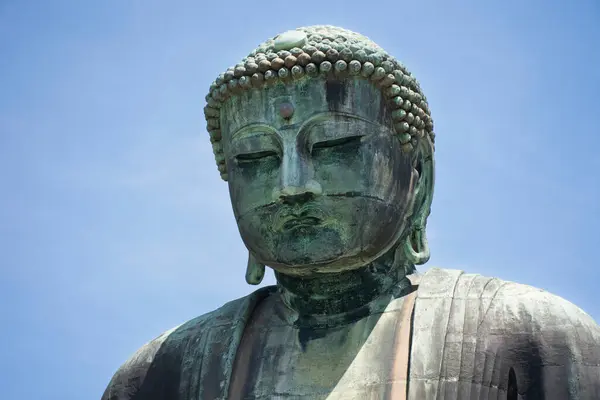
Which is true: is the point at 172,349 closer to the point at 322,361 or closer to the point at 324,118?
the point at 322,361

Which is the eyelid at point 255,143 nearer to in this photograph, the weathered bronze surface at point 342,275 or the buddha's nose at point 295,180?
the weathered bronze surface at point 342,275

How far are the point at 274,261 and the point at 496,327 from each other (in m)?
1.93

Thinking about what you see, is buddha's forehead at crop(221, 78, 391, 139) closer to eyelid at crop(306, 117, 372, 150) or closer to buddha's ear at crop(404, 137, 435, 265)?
eyelid at crop(306, 117, 372, 150)

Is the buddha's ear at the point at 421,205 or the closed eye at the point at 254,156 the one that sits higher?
the closed eye at the point at 254,156

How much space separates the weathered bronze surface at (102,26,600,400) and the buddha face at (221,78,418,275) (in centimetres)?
1

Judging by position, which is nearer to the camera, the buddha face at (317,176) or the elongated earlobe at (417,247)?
the buddha face at (317,176)

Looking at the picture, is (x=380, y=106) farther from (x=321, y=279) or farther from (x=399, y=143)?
(x=321, y=279)

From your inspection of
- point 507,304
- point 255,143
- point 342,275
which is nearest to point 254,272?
point 342,275

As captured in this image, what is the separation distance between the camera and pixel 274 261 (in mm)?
15852

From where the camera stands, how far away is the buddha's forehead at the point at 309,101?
626 inches

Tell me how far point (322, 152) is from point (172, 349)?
2.25m

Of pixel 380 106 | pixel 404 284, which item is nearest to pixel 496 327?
pixel 404 284

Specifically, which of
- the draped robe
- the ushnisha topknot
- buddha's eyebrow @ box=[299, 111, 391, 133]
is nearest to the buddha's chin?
the draped robe

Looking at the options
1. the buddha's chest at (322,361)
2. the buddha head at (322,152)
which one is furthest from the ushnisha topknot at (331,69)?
the buddha's chest at (322,361)
